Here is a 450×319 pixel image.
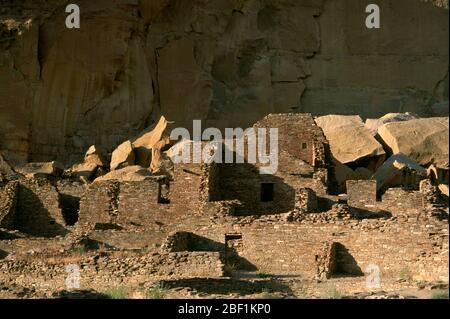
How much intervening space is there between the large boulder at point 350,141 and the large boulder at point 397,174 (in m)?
2.14

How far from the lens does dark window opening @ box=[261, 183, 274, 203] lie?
28.9 meters

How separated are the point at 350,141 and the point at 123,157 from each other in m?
7.44

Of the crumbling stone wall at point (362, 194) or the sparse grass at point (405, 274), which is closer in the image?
the sparse grass at point (405, 274)

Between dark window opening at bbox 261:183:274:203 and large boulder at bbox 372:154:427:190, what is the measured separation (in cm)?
352

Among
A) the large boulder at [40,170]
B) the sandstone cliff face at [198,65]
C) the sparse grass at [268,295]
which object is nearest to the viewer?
the sparse grass at [268,295]

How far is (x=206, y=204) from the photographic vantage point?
26.9 m

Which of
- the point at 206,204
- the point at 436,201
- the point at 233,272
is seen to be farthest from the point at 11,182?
the point at 436,201

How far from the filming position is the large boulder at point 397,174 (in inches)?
1234

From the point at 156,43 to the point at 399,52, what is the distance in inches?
428

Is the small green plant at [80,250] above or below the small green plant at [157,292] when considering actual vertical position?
above

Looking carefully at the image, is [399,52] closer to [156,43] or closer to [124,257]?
[156,43]

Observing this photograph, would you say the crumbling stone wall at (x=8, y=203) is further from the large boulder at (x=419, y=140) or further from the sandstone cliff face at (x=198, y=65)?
the large boulder at (x=419, y=140)

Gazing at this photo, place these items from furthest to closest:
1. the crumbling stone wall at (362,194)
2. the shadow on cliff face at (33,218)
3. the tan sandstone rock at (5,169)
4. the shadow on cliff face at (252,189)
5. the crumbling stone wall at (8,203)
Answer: the tan sandstone rock at (5,169) < the shadow on cliff face at (33,218) < the crumbling stone wall at (8,203) < the shadow on cliff face at (252,189) < the crumbling stone wall at (362,194)

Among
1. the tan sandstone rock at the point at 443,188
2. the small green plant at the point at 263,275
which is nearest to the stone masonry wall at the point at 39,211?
the small green plant at the point at 263,275
